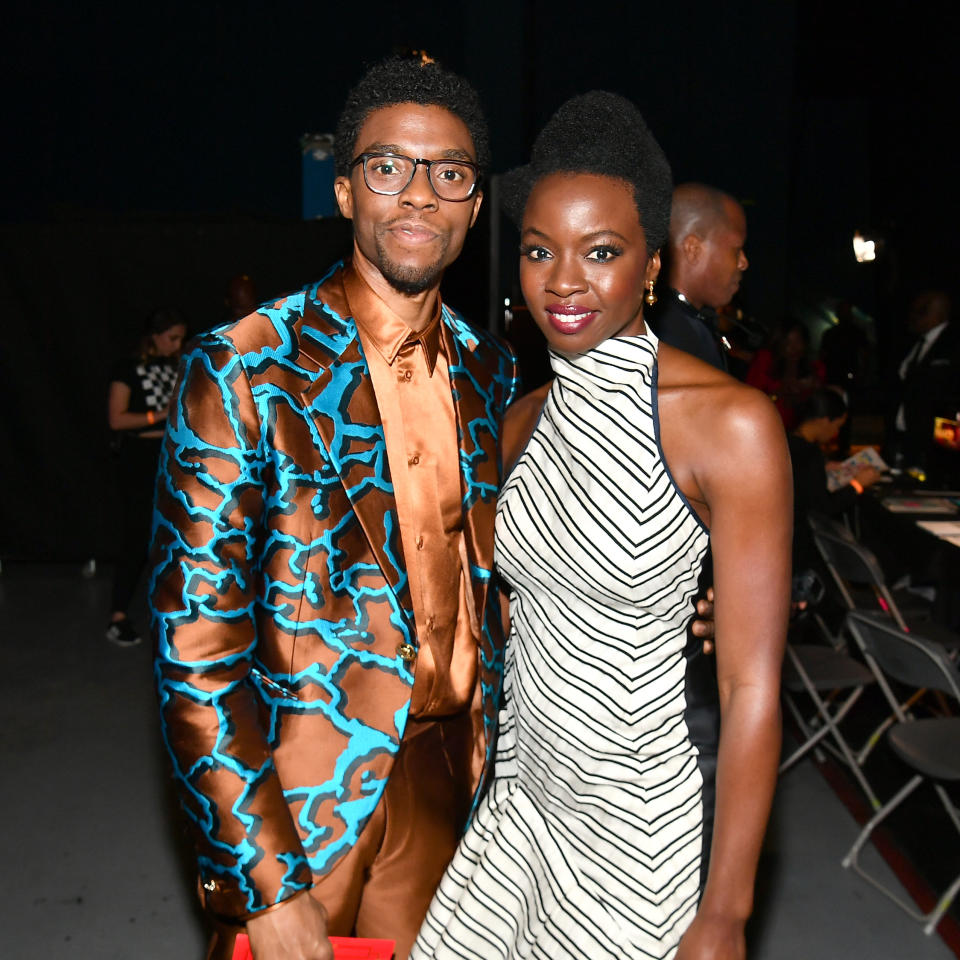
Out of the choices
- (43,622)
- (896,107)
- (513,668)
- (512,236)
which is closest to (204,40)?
(512,236)

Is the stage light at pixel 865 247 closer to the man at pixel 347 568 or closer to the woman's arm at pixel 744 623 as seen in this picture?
the man at pixel 347 568

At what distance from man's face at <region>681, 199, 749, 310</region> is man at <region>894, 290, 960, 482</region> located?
144 inches

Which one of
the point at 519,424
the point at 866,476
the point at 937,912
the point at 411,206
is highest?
the point at 411,206

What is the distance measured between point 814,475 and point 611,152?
3447 mm

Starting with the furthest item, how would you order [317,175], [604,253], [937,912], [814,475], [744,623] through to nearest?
[317,175] → [814,475] → [937,912] → [604,253] → [744,623]

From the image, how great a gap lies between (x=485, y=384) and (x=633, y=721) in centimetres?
63

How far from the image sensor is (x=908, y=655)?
126 inches

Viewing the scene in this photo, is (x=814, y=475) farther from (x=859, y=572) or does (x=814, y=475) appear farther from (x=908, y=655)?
(x=908, y=655)

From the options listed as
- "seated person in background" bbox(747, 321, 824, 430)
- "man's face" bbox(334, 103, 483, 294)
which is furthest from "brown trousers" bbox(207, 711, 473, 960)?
"seated person in background" bbox(747, 321, 824, 430)

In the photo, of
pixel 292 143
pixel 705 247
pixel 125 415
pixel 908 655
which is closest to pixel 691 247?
pixel 705 247

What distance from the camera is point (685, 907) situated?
1455 millimetres

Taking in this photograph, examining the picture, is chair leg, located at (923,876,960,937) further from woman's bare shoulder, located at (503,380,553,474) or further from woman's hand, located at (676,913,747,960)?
woman's bare shoulder, located at (503,380,553,474)

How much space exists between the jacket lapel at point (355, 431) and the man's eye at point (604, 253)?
1.24 feet

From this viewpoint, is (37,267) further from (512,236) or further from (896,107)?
(896,107)
